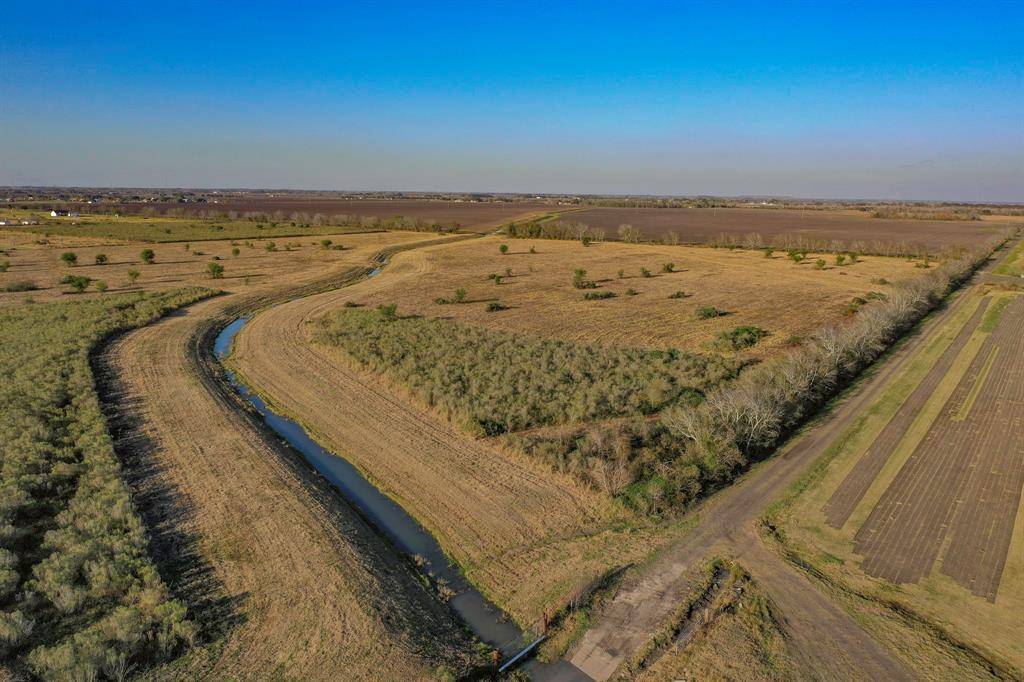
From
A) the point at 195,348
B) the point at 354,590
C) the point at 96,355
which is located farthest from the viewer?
the point at 195,348

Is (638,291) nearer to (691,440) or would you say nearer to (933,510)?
(691,440)

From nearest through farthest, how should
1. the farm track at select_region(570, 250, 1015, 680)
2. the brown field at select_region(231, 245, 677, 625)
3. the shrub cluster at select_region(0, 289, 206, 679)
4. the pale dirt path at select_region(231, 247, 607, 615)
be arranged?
the shrub cluster at select_region(0, 289, 206, 679) → the farm track at select_region(570, 250, 1015, 680) → the brown field at select_region(231, 245, 677, 625) → the pale dirt path at select_region(231, 247, 607, 615)

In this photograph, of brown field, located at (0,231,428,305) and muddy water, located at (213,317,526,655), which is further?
brown field, located at (0,231,428,305)

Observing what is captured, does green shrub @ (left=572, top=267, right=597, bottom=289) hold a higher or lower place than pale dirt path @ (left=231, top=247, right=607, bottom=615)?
higher

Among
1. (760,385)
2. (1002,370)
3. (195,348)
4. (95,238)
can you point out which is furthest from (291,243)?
(1002,370)

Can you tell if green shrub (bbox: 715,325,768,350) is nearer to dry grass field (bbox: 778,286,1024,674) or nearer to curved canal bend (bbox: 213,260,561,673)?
dry grass field (bbox: 778,286,1024,674)

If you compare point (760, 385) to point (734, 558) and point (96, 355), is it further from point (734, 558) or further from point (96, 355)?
point (96, 355)

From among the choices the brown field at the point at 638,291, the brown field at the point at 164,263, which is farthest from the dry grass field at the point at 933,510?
the brown field at the point at 164,263

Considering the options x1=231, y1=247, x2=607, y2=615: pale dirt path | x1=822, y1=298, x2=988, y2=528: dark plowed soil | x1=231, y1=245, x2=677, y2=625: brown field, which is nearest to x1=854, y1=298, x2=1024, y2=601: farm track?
x1=822, y1=298, x2=988, y2=528: dark plowed soil
